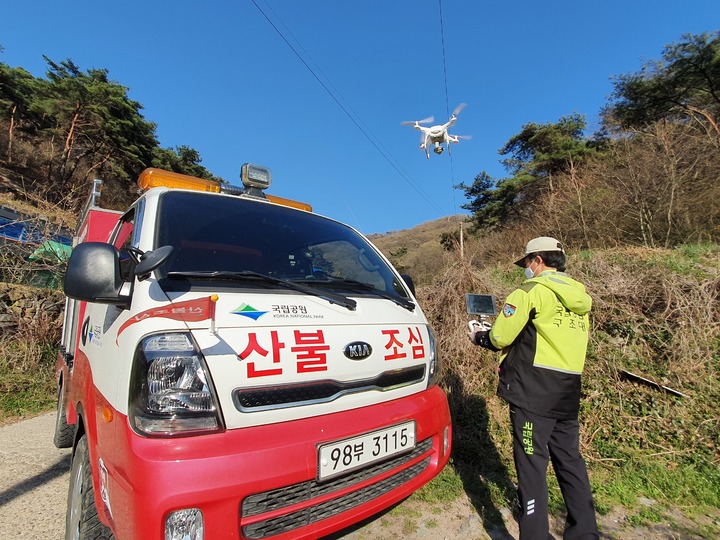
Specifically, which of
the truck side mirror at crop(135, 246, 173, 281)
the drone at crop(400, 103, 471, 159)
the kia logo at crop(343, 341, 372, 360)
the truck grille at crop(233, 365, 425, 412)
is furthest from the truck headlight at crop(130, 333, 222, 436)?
the drone at crop(400, 103, 471, 159)

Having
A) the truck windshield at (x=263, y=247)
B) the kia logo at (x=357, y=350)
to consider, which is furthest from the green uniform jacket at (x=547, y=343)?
the kia logo at (x=357, y=350)

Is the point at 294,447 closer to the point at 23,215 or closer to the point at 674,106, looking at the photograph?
the point at 23,215

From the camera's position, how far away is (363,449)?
5.25 feet

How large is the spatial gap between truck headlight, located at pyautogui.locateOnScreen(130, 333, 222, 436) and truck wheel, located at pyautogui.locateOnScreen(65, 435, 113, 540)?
2.36 ft

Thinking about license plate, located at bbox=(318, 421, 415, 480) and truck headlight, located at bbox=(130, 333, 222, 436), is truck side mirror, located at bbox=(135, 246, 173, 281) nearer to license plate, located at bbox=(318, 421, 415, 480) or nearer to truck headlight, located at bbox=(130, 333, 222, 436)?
truck headlight, located at bbox=(130, 333, 222, 436)

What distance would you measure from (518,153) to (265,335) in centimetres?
2334

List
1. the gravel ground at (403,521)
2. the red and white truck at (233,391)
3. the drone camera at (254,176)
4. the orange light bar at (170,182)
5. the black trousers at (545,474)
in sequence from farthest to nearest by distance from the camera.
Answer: the drone camera at (254,176)
the orange light bar at (170,182)
the gravel ground at (403,521)
the black trousers at (545,474)
the red and white truck at (233,391)

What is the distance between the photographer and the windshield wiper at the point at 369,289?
2.12m

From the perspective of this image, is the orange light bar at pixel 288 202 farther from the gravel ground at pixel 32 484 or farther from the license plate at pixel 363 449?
the gravel ground at pixel 32 484

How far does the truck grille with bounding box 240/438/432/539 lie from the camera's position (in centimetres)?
131

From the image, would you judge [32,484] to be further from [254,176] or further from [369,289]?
[369,289]

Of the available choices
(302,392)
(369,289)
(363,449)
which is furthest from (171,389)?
(369,289)

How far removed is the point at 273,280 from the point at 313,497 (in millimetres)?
961

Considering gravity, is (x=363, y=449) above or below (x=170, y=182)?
below
